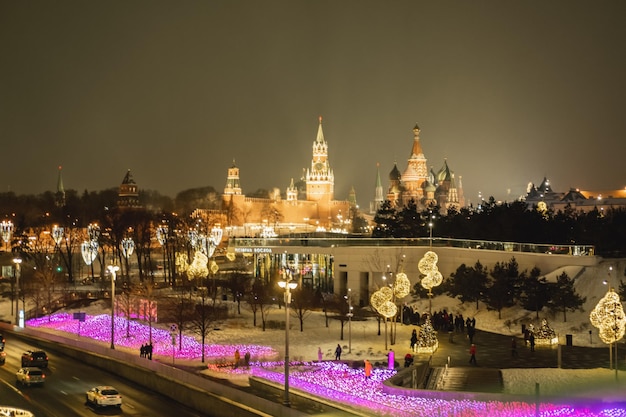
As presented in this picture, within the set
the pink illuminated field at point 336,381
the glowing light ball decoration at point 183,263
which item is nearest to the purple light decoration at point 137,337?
the pink illuminated field at point 336,381

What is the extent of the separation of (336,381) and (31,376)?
39.6 feet

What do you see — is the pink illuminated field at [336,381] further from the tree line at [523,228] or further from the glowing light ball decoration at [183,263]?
the tree line at [523,228]

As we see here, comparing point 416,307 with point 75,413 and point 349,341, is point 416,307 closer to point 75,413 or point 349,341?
point 349,341

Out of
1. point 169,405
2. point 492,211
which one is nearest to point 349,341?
point 169,405

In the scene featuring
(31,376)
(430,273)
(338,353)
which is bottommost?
(31,376)

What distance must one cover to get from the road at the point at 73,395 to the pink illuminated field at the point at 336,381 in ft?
13.7

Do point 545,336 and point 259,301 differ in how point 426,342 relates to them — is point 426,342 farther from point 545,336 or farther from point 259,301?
point 259,301

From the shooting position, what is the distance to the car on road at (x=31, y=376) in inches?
1314

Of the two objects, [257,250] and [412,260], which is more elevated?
[257,250]

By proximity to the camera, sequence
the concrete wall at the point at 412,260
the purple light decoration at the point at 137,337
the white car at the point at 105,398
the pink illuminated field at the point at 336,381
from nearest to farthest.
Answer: the pink illuminated field at the point at 336,381
the white car at the point at 105,398
the purple light decoration at the point at 137,337
the concrete wall at the point at 412,260

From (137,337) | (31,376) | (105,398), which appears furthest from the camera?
(137,337)

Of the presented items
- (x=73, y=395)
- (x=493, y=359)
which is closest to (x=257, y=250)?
(x=493, y=359)

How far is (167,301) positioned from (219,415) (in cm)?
3182

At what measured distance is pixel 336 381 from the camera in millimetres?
33094
